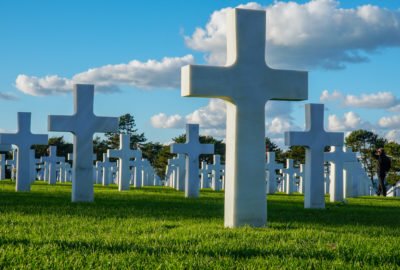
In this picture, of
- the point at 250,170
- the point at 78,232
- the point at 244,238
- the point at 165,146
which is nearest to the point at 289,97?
the point at 250,170

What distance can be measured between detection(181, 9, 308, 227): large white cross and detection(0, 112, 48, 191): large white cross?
15587 mm

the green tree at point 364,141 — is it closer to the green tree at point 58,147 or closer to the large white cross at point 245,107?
the green tree at point 58,147

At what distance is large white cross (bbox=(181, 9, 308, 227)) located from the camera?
10.6 meters

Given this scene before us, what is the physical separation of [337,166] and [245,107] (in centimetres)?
1261

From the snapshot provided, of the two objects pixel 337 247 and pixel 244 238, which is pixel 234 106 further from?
pixel 337 247

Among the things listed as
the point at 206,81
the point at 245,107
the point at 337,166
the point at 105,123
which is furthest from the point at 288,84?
the point at 337,166

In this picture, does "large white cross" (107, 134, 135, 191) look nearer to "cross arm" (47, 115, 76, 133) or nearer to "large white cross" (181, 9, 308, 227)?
"cross arm" (47, 115, 76, 133)

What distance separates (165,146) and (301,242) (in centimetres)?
7152

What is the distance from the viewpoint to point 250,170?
419 inches

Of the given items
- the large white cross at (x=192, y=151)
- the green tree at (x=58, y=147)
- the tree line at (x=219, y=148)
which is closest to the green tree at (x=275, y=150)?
the tree line at (x=219, y=148)

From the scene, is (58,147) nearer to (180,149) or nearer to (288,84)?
(180,149)

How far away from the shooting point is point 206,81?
10234mm

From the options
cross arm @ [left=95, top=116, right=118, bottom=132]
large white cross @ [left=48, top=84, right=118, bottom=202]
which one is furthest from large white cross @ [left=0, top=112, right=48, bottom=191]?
cross arm @ [left=95, top=116, right=118, bottom=132]

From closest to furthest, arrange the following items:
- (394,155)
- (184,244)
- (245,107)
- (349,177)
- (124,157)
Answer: (184,244)
(245,107)
(349,177)
(124,157)
(394,155)
